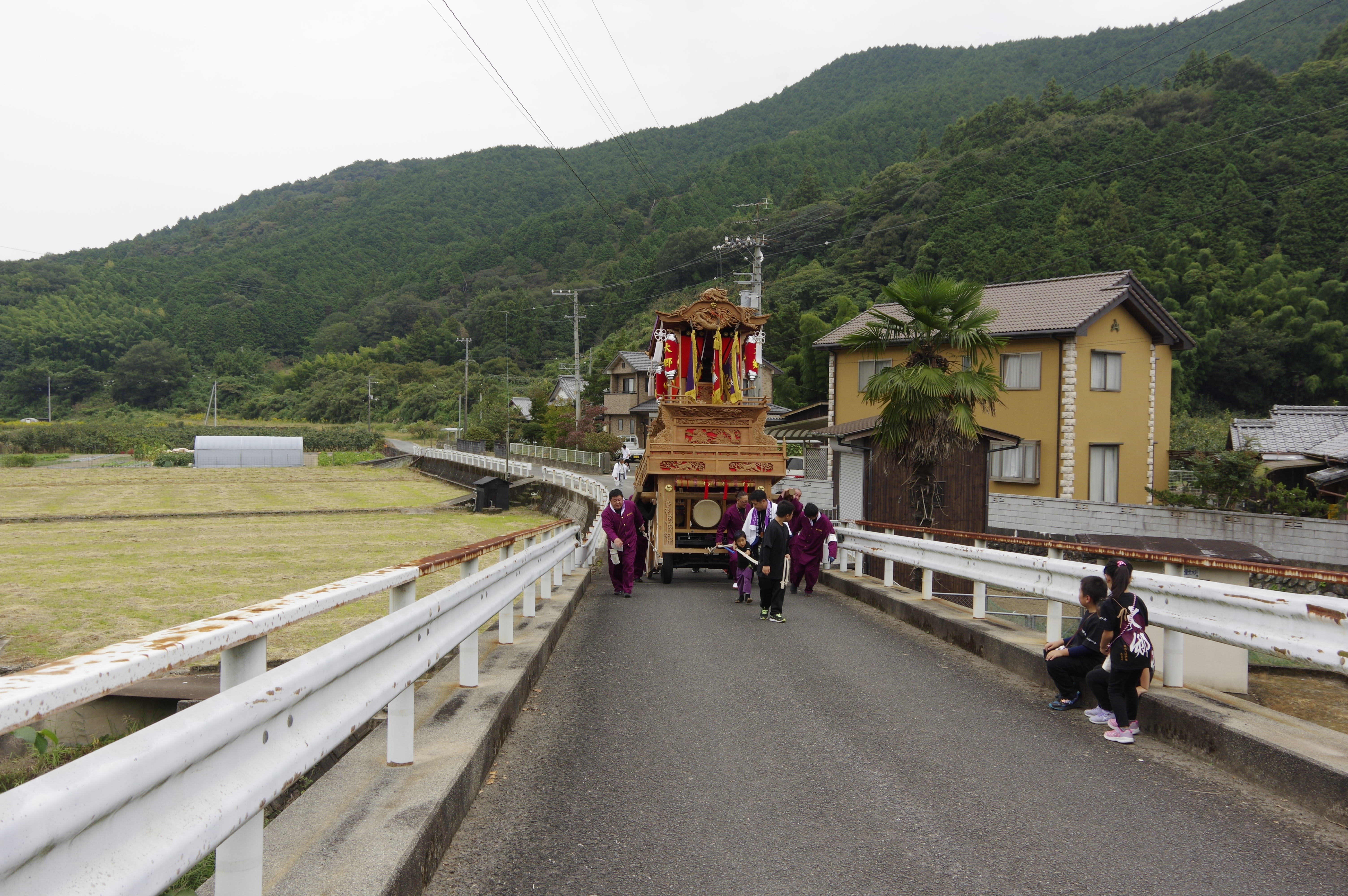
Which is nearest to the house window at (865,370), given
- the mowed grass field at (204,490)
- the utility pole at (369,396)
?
the mowed grass field at (204,490)

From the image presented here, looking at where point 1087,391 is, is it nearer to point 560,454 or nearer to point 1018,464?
point 1018,464

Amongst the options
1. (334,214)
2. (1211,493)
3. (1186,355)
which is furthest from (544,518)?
(334,214)

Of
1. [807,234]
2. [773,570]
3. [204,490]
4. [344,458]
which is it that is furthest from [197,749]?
[807,234]

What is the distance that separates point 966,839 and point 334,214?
192m

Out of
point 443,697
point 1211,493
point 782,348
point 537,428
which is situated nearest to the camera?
point 443,697

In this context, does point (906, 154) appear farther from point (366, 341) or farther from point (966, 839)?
point (966, 839)

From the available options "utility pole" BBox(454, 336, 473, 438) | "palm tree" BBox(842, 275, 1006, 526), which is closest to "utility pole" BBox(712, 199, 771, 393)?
"palm tree" BBox(842, 275, 1006, 526)

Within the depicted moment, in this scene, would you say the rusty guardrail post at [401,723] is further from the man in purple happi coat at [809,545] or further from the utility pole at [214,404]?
the utility pole at [214,404]

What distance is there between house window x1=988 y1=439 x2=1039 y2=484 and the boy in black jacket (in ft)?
69.7

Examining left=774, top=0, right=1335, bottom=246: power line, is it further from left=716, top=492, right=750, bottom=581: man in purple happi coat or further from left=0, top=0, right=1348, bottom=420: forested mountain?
left=716, top=492, right=750, bottom=581: man in purple happi coat

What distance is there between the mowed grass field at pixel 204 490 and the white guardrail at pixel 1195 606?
34.5 metres

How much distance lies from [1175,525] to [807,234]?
73.5 meters

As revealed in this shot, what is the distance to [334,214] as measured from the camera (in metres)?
177

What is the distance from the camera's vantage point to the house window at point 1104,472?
31.2 metres
